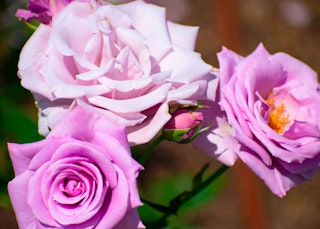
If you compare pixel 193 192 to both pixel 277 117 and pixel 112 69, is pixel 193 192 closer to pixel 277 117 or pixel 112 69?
pixel 277 117

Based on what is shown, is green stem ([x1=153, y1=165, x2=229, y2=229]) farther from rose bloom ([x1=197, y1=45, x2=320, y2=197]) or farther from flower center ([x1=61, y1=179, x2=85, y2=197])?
flower center ([x1=61, y1=179, x2=85, y2=197])

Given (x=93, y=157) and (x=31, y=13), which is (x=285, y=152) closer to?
(x=93, y=157)

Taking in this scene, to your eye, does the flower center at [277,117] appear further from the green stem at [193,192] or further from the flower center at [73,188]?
the flower center at [73,188]

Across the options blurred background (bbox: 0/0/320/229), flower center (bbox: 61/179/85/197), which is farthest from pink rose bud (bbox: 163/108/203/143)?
blurred background (bbox: 0/0/320/229)

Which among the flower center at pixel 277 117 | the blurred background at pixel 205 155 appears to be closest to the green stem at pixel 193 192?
the flower center at pixel 277 117

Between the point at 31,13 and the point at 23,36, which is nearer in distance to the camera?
the point at 31,13

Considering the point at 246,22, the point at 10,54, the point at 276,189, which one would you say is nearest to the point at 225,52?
the point at 276,189
